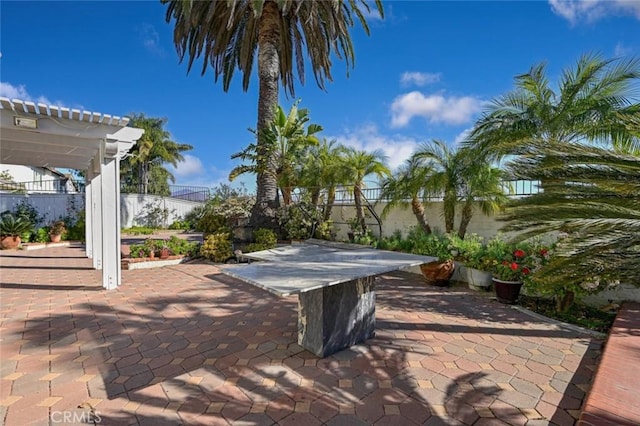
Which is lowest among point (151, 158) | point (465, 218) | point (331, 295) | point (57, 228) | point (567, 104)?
point (331, 295)

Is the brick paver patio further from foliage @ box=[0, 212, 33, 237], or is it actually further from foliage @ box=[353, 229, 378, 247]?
foliage @ box=[0, 212, 33, 237]

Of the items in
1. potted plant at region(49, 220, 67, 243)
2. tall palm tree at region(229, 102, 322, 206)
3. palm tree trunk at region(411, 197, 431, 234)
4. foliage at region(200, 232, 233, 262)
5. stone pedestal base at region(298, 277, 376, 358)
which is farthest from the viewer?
potted plant at region(49, 220, 67, 243)

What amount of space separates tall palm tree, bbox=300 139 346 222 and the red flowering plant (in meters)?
5.28

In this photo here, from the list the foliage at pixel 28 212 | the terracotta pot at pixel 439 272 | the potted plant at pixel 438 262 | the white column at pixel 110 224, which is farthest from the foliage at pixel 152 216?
the terracotta pot at pixel 439 272

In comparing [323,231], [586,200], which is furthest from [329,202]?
[586,200]

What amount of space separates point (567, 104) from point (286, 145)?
25.1ft

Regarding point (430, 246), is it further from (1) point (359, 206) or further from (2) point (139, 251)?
(2) point (139, 251)

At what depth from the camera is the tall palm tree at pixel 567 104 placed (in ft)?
17.7

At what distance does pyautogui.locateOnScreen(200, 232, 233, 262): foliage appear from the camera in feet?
31.6

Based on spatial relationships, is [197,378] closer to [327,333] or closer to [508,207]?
[327,333]

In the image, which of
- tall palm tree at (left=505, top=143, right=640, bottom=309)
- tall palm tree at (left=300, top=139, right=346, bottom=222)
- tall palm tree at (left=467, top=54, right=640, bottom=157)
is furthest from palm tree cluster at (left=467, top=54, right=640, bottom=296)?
tall palm tree at (left=300, top=139, right=346, bottom=222)

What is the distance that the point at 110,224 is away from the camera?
645 centimetres

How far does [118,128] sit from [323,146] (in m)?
6.78

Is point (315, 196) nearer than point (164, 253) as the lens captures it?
No
